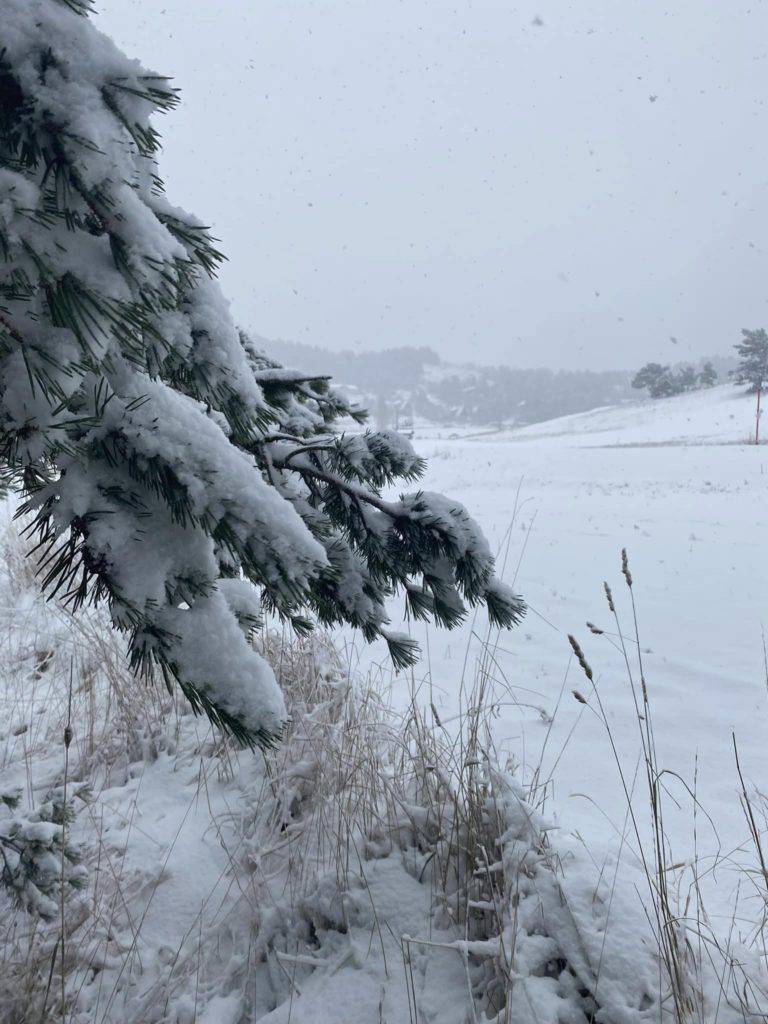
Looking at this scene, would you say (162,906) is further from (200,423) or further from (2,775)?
(200,423)

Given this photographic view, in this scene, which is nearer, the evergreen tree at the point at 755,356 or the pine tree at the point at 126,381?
the pine tree at the point at 126,381

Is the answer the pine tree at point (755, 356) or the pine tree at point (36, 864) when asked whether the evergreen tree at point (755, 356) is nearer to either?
the pine tree at point (755, 356)

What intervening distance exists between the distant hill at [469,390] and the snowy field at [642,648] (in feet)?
191

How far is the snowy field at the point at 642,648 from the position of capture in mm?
2760

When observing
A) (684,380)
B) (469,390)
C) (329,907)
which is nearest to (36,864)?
(329,907)

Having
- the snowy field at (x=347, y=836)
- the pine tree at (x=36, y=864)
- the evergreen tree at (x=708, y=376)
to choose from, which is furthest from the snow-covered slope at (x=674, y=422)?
the pine tree at (x=36, y=864)

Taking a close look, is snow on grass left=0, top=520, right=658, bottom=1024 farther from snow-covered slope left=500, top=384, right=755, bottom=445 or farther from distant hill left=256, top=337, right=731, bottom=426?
distant hill left=256, top=337, right=731, bottom=426

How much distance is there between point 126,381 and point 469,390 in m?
97.3

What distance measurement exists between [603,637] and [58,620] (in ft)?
13.5

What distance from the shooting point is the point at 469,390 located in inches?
3757

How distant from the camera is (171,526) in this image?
90cm

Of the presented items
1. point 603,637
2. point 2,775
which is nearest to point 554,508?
point 603,637

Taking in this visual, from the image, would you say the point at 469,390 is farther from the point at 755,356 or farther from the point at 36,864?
the point at 36,864

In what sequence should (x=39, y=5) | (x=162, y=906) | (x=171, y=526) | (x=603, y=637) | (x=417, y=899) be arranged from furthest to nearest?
(x=603, y=637) < (x=162, y=906) < (x=417, y=899) < (x=171, y=526) < (x=39, y=5)
